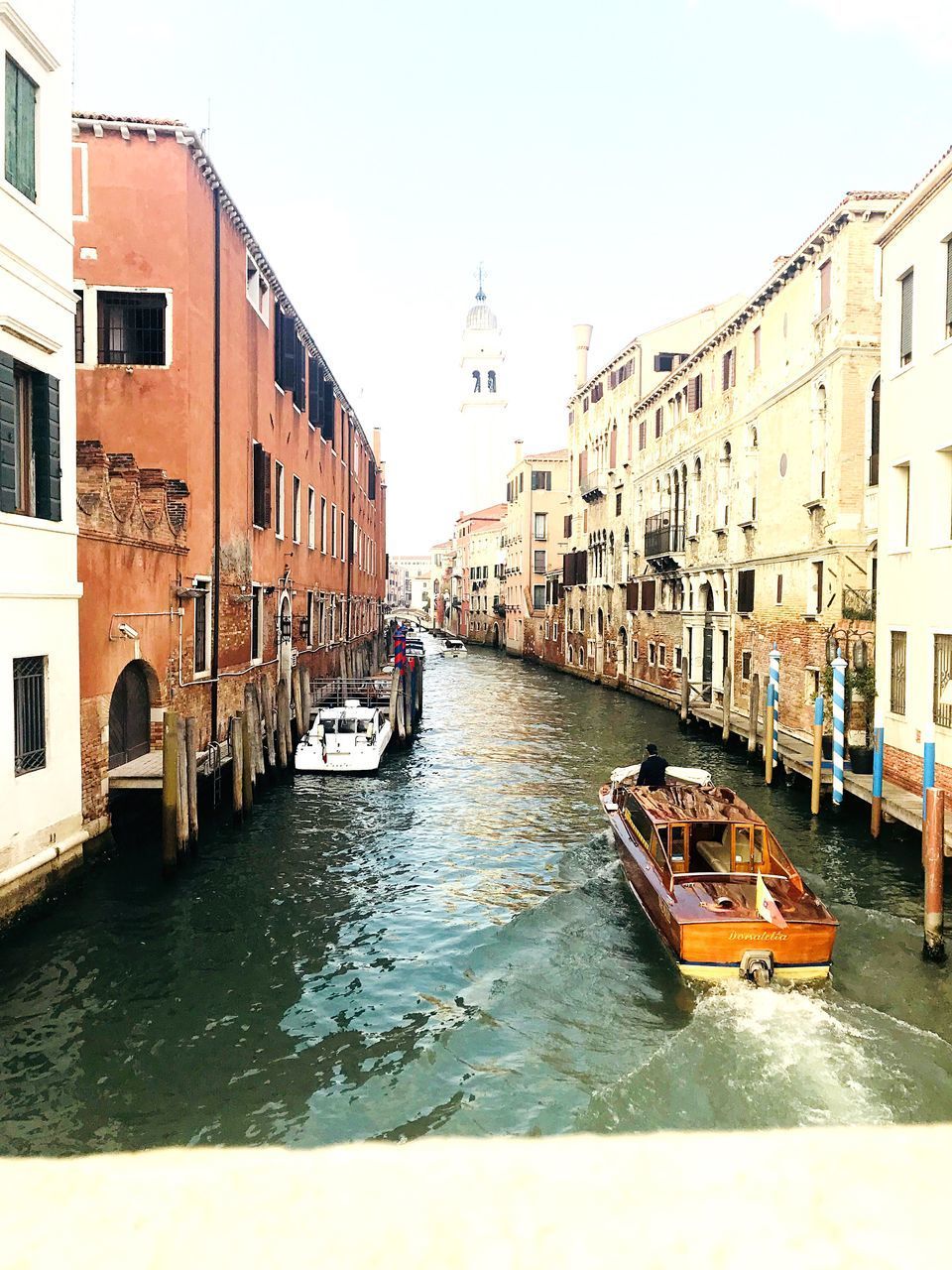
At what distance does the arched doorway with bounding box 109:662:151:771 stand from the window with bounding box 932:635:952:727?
10.8 meters

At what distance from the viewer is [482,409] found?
9250cm

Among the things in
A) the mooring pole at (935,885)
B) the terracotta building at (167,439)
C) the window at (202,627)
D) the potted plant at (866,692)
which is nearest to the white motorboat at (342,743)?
the terracotta building at (167,439)

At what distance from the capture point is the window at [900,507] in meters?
13.3

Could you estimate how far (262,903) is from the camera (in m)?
10.6

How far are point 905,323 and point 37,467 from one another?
11.6 meters

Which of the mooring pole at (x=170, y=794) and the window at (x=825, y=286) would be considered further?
the window at (x=825, y=286)

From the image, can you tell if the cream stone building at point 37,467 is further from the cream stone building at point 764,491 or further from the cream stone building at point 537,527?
the cream stone building at point 537,527

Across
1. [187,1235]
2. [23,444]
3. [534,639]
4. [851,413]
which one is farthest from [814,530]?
[534,639]

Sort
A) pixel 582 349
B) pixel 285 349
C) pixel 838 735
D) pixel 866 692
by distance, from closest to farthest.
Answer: pixel 838 735, pixel 866 692, pixel 285 349, pixel 582 349

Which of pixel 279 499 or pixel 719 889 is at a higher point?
pixel 279 499

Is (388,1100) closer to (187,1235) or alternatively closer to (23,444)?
(187,1235)

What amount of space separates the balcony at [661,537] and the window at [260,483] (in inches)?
578

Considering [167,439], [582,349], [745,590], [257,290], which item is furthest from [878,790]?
[582,349]

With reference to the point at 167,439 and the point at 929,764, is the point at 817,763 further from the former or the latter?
the point at 167,439
